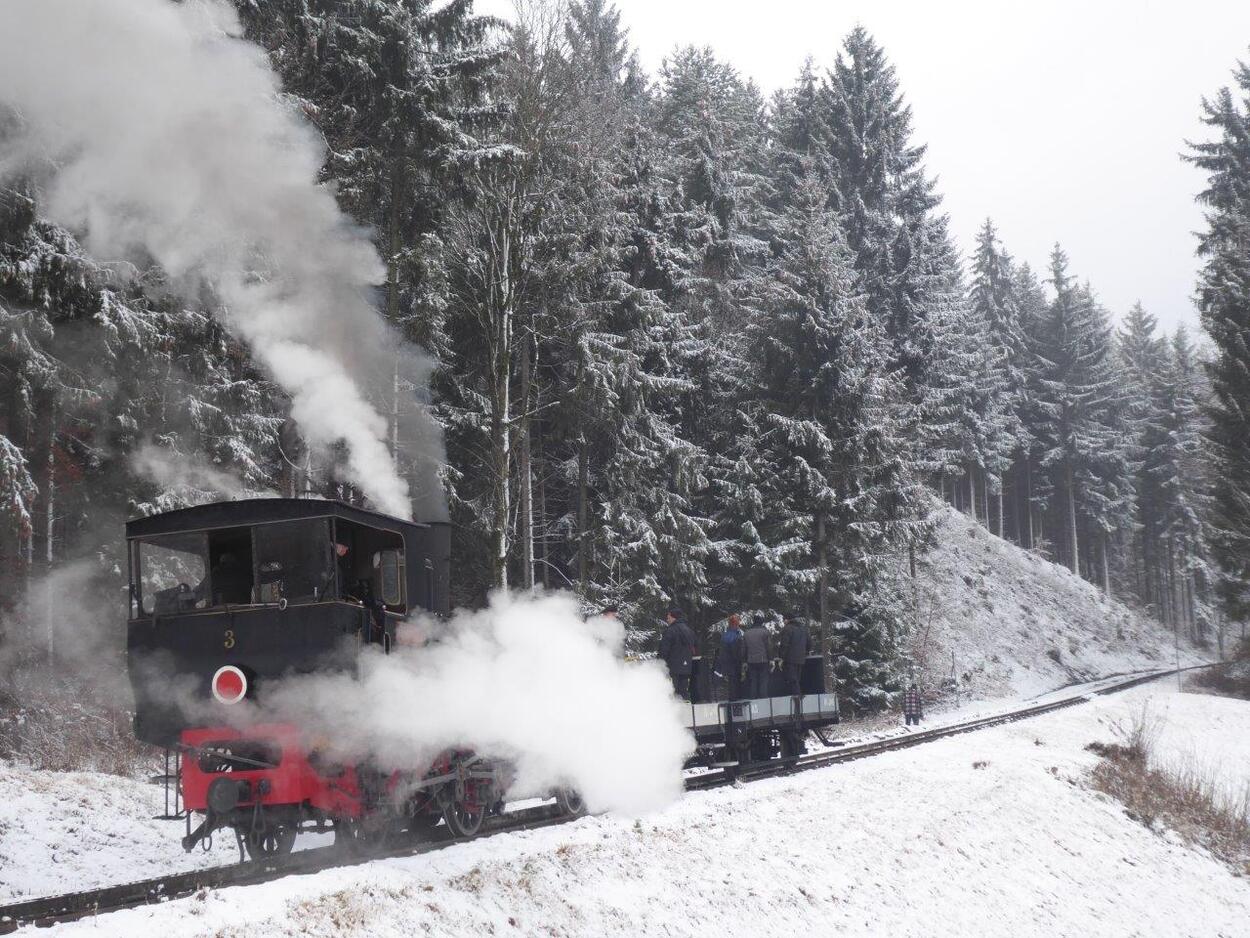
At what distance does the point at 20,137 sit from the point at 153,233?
166 centimetres

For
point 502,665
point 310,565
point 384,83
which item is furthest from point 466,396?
point 310,565

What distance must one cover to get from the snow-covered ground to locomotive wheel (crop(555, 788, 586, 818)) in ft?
3.04

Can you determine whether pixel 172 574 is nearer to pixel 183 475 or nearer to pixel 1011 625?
pixel 183 475

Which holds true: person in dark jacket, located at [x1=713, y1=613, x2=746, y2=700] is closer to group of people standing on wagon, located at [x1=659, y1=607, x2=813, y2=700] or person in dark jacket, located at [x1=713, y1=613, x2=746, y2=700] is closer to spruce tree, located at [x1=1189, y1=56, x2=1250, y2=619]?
group of people standing on wagon, located at [x1=659, y1=607, x2=813, y2=700]

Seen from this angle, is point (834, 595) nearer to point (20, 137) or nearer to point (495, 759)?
point (495, 759)

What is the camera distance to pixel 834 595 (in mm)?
27703

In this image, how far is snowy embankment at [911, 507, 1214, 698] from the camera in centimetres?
3909

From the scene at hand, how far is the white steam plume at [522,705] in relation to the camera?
33.0ft

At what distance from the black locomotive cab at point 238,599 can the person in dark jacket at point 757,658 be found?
27.2 ft

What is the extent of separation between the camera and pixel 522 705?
12453 mm

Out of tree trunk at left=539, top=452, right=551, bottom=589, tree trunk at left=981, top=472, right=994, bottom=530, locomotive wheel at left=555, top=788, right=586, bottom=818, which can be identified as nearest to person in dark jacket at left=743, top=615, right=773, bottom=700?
locomotive wheel at left=555, top=788, right=586, bottom=818

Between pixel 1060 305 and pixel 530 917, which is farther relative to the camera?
pixel 1060 305

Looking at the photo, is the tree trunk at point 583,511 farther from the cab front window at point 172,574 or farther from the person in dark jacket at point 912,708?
the cab front window at point 172,574

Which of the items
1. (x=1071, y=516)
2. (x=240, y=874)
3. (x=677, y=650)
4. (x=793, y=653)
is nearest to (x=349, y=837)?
(x=240, y=874)
